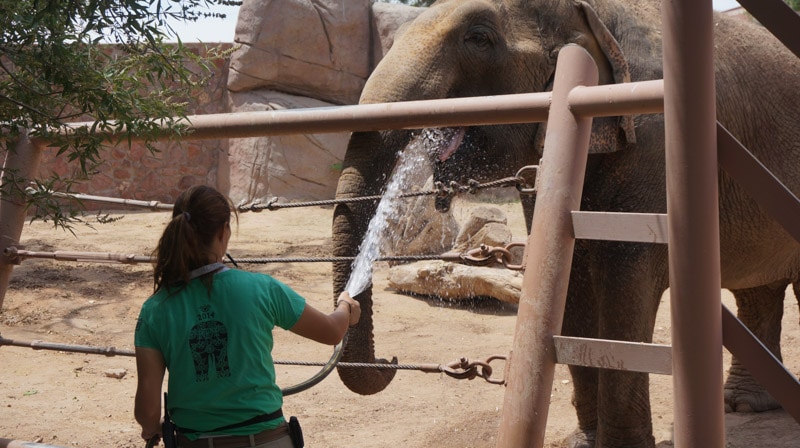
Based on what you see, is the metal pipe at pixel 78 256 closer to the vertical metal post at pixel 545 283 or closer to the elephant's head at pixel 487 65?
the elephant's head at pixel 487 65

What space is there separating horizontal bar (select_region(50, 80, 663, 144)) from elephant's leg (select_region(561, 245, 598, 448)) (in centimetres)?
219

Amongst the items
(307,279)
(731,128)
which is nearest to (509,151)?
(731,128)

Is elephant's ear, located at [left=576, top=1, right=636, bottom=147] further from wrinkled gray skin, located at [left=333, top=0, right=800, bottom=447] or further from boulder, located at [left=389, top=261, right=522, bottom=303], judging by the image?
boulder, located at [left=389, top=261, right=522, bottom=303]

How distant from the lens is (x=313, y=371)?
608 centimetres

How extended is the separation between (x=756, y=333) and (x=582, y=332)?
150 centimetres

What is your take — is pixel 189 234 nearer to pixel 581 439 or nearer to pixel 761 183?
pixel 761 183

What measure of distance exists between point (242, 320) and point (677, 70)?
102 cm

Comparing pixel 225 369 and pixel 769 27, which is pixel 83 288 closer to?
pixel 225 369

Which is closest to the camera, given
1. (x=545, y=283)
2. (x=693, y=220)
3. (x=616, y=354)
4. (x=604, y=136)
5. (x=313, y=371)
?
(x=693, y=220)

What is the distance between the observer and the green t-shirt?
6.51 feet

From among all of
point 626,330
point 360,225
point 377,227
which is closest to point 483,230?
point 626,330

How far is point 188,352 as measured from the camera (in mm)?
1976

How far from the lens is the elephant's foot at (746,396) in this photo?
17.5 feet

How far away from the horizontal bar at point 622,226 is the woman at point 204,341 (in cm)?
70
